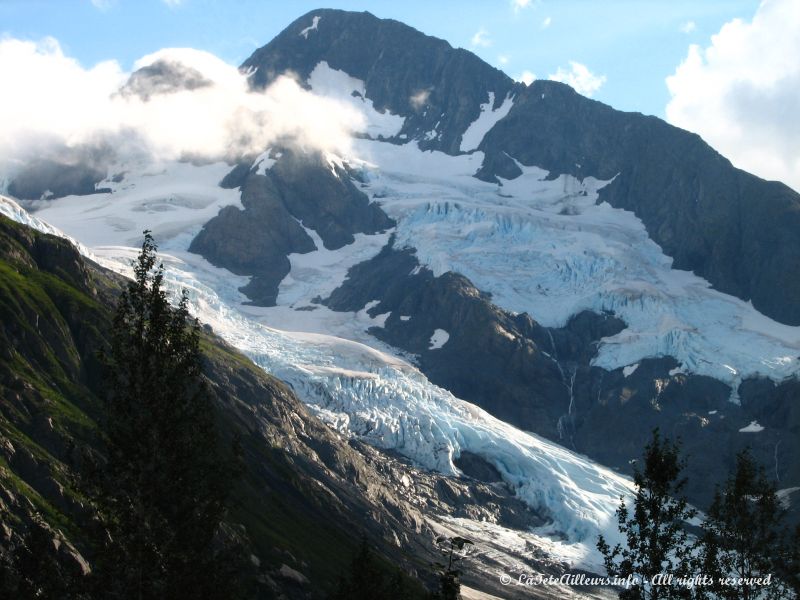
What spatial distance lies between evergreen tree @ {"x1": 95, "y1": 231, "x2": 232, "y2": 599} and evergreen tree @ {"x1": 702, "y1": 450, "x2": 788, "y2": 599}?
19387 millimetres

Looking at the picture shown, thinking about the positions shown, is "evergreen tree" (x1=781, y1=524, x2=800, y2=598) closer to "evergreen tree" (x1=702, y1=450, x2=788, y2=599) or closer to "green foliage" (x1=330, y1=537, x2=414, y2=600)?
"evergreen tree" (x1=702, y1=450, x2=788, y2=599)

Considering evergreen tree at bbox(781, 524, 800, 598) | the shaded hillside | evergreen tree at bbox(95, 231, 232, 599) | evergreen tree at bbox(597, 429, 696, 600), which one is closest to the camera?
evergreen tree at bbox(95, 231, 232, 599)

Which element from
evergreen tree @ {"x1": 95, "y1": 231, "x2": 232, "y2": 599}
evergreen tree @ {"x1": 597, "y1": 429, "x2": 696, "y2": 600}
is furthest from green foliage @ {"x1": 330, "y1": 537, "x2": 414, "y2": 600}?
evergreen tree @ {"x1": 95, "y1": 231, "x2": 232, "y2": 599}

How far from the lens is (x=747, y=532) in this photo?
44.7 metres

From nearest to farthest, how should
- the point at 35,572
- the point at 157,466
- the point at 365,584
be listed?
1. the point at 157,466
2. the point at 35,572
3. the point at 365,584

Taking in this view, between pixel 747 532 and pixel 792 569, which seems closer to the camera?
pixel 792 569

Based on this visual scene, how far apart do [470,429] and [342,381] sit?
2419 cm

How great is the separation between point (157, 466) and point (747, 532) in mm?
23702

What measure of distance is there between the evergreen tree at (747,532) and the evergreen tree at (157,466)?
1939 centimetres

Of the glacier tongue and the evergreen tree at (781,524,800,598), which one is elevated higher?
the evergreen tree at (781,524,800,598)

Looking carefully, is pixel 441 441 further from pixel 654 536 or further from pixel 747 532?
pixel 654 536

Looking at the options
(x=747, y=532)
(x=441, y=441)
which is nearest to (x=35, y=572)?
(x=747, y=532)

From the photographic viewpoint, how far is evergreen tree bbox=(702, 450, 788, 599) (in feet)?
143

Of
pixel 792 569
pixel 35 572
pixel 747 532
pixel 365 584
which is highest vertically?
pixel 747 532
